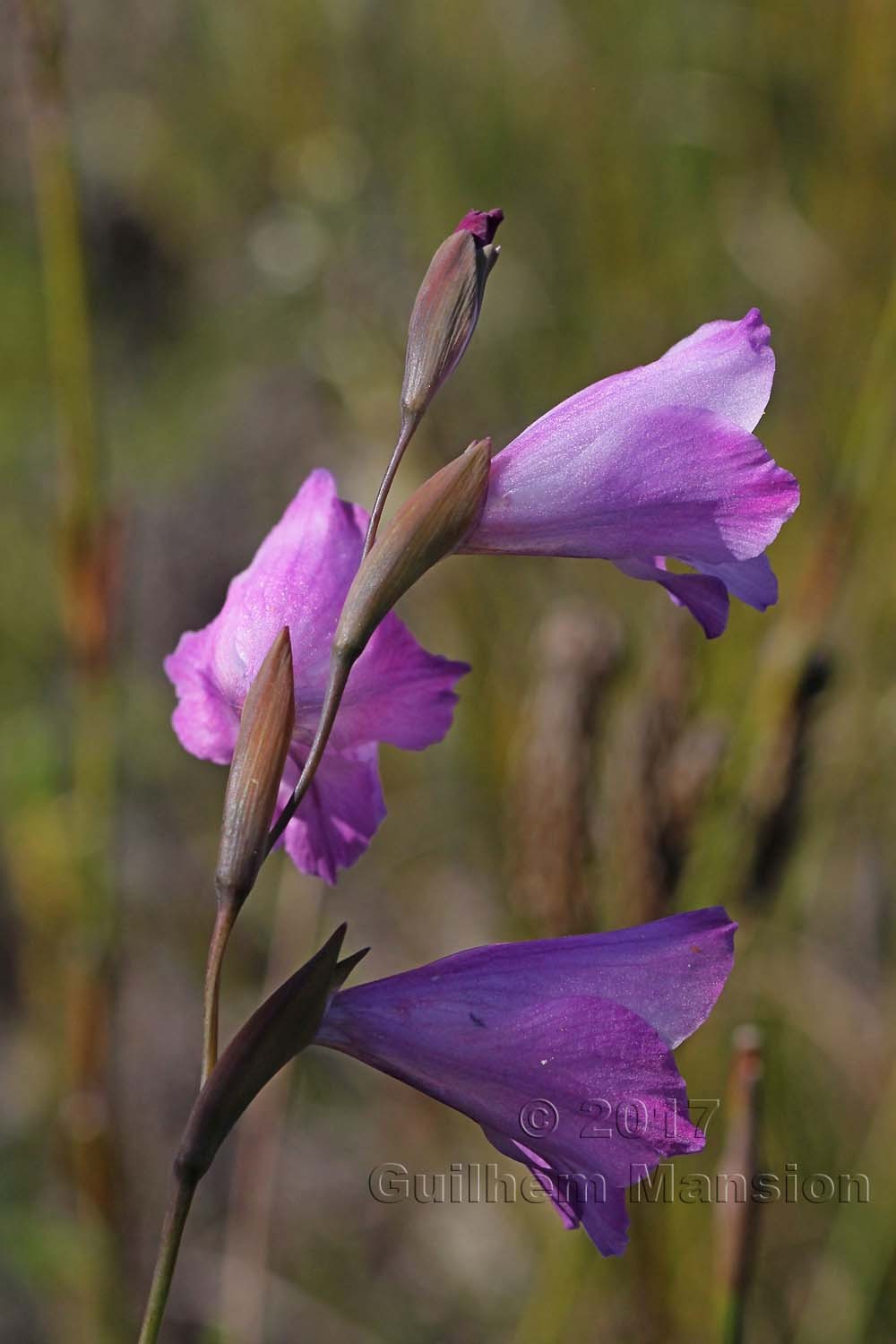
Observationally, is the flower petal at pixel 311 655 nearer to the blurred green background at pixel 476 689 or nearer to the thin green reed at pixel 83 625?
the blurred green background at pixel 476 689

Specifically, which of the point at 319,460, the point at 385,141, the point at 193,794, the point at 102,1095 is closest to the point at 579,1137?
the point at 102,1095

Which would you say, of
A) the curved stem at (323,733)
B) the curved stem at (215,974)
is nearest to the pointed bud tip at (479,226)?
the curved stem at (323,733)

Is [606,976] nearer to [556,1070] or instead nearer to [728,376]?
[556,1070]

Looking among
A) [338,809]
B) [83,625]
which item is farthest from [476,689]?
[338,809]

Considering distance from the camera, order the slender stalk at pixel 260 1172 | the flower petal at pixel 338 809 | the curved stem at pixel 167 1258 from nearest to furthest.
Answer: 1. the curved stem at pixel 167 1258
2. the flower petal at pixel 338 809
3. the slender stalk at pixel 260 1172

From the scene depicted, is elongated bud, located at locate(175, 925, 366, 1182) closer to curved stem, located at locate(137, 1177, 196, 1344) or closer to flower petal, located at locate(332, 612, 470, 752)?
curved stem, located at locate(137, 1177, 196, 1344)

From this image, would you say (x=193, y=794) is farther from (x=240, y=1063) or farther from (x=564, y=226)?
(x=240, y=1063)
